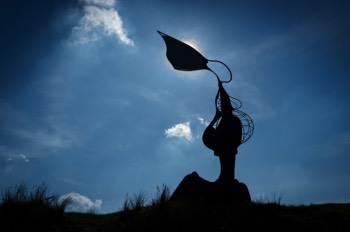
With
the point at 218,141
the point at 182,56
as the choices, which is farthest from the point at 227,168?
the point at 182,56

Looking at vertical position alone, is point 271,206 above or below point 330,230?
above

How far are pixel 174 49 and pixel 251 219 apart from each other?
705 centimetres

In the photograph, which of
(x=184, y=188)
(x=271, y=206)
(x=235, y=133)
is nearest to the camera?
(x=271, y=206)

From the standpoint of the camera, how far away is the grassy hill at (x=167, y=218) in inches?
304

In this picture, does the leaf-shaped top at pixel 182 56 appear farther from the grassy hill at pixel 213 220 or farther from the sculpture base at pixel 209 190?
the grassy hill at pixel 213 220

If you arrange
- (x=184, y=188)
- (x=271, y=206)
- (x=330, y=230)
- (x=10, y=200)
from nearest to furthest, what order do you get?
(x=330, y=230)
(x=10, y=200)
(x=271, y=206)
(x=184, y=188)

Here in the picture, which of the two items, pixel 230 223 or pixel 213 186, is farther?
pixel 213 186

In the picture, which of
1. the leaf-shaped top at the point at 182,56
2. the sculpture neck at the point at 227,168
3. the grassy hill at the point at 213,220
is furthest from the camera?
the leaf-shaped top at the point at 182,56

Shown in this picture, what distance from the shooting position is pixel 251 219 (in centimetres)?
791

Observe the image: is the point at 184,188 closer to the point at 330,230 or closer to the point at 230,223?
the point at 230,223

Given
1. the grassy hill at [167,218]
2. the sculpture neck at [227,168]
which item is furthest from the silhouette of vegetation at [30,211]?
the sculpture neck at [227,168]

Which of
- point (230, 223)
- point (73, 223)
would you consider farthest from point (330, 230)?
point (73, 223)

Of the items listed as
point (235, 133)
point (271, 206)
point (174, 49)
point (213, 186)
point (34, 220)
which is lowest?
→ point (34, 220)

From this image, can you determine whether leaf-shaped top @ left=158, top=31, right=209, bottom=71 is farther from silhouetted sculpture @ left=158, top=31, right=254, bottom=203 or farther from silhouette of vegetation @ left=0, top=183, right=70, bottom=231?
silhouette of vegetation @ left=0, top=183, right=70, bottom=231
